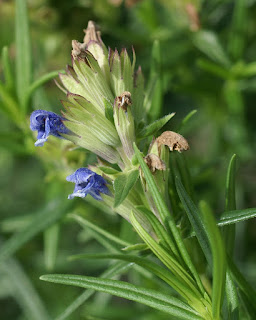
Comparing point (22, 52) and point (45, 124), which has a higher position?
point (22, 52)

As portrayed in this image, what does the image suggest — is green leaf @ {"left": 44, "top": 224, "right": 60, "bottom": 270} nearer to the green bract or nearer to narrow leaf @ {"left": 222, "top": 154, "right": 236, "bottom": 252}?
the green bract

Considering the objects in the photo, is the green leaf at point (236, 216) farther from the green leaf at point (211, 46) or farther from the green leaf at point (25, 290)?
the green leaf at point (25, 290)

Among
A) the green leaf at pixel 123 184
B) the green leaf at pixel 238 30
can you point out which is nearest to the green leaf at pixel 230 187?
the green leaf at pixel 123 184

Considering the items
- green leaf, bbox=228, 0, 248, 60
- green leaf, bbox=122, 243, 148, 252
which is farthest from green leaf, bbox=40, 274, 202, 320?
green leaf, bbox=228, 0, 248, 60

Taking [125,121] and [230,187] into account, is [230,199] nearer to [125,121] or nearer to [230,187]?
[230,187]

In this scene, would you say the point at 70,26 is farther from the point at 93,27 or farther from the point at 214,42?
the point at 93,27

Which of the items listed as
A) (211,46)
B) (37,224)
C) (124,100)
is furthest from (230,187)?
(211,46)
